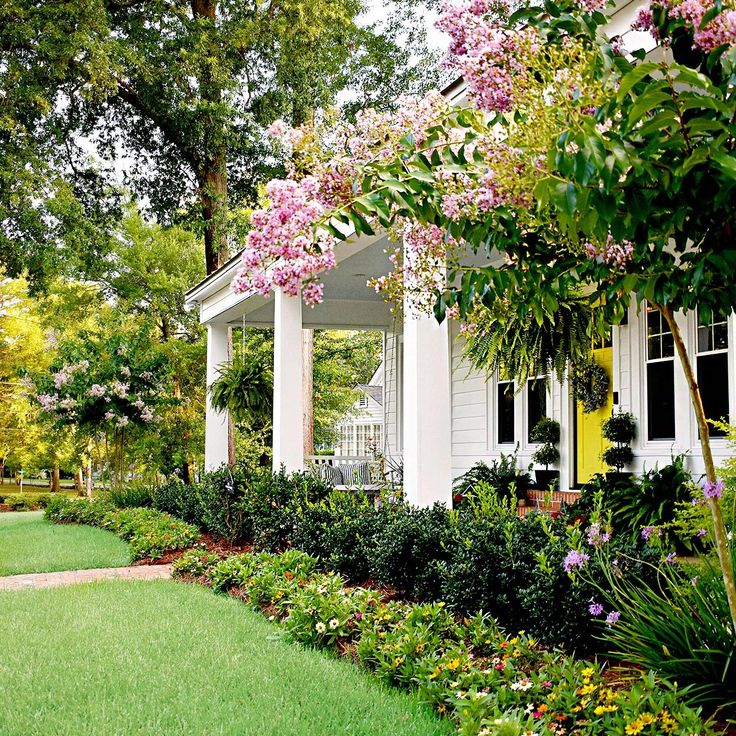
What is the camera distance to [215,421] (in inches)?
506

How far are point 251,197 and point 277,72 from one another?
308 centimetres

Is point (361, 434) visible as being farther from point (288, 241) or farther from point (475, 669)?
point (288, 241)

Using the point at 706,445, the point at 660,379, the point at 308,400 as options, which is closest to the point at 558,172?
the point at 706,445

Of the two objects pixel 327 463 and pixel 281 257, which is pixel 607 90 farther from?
pixel 327 463

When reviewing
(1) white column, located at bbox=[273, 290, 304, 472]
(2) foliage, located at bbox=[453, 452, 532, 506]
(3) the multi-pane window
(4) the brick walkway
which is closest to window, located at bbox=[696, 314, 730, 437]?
(2) foliage, located at bbox=[453, 452, 532, 506]

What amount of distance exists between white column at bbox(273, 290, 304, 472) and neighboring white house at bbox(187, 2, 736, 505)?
0.04 feet

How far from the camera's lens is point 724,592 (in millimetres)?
3295

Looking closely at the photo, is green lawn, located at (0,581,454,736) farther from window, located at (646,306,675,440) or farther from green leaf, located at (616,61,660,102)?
window, located at (646,306,675,440)

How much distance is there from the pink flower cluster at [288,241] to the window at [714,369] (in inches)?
222

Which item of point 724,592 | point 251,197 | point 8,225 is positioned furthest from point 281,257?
point 251,197

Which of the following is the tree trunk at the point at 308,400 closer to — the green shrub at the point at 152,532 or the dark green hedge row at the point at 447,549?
the green shrub at the point at 152,532

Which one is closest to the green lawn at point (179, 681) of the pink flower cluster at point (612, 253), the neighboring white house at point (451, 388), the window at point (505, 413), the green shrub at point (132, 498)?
the neighboring white house at point (451, 388)

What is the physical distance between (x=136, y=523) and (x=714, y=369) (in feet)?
24.1

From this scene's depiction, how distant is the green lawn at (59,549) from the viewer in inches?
327
